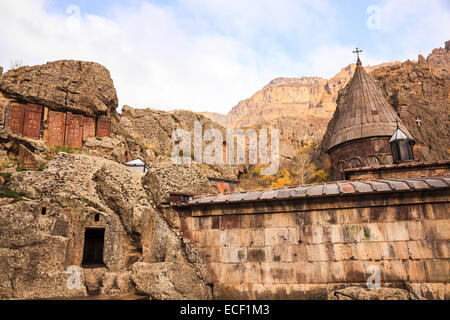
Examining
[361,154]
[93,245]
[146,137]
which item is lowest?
[93,245]

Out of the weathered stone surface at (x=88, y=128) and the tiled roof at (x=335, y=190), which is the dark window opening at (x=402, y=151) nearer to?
the tiled roof at (x=335, y=190)

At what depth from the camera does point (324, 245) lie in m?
6.62

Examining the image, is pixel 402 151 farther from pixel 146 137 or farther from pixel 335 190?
pixel 146 137

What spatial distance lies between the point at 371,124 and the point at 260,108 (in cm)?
12112

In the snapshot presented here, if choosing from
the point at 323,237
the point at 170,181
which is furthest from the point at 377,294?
the point at 170,181

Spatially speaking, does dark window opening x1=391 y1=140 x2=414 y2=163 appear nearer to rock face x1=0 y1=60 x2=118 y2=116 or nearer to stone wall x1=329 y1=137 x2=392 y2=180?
stone wall x1=329 y1=137 x2=392 y2=180

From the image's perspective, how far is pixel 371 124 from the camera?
17500 mm

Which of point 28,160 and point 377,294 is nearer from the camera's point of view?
point 377,294

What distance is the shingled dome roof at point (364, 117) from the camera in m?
17.1

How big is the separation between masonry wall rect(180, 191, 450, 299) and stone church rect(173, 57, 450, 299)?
18 mm

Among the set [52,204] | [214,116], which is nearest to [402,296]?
[52,204]

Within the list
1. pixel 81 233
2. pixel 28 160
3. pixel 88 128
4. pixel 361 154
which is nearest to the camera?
pixel 81 233

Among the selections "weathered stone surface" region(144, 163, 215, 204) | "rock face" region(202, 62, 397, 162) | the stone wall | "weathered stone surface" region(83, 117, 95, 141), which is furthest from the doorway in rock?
"rock face" region(202, 62, 397, 162)

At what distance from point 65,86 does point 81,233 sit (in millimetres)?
11727
